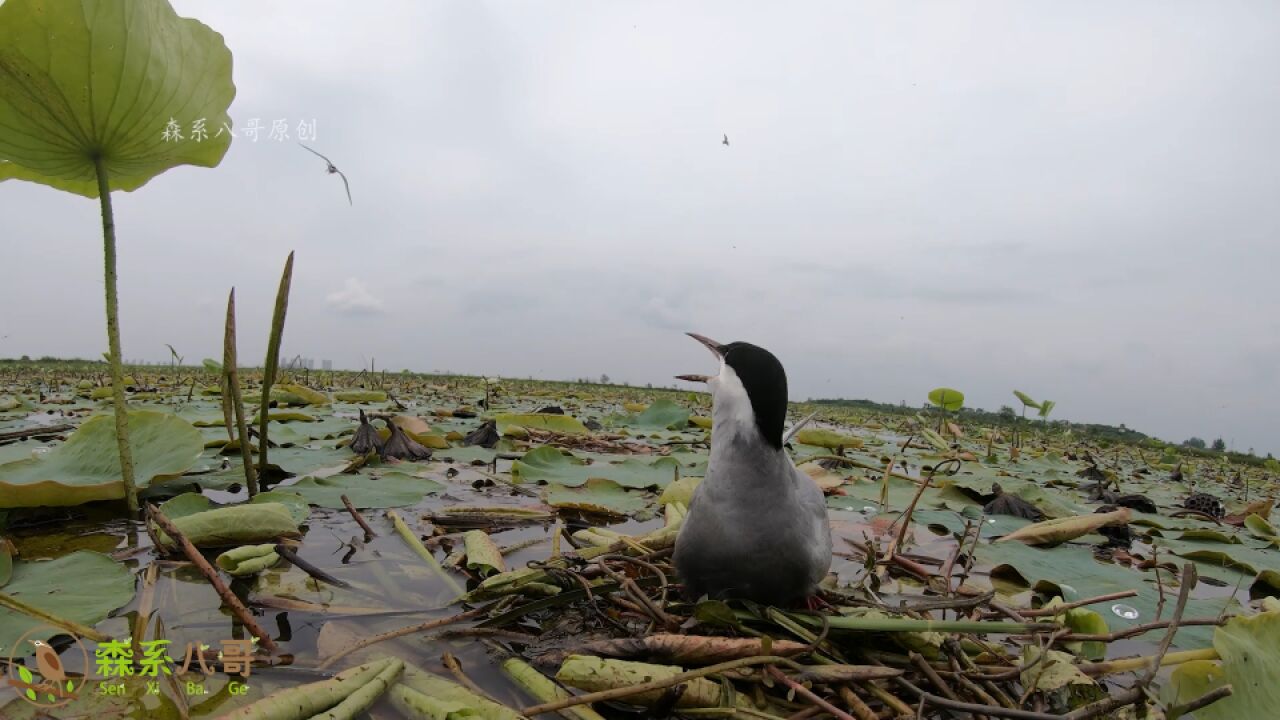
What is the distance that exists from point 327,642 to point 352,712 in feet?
1.37

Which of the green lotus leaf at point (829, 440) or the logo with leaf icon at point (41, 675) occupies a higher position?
the green lotus leaf at point (829, 440)

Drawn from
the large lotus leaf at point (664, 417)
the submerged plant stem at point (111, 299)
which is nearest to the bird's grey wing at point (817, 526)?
the submerged plant stem at point (111, 299)

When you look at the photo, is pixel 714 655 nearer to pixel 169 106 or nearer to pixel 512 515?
pixel 512 515

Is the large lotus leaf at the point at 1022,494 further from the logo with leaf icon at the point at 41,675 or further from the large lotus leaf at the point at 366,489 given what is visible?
the logo with leaf icon at the point at 41,675

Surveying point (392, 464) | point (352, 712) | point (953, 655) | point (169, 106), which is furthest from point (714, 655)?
point (392, 464)

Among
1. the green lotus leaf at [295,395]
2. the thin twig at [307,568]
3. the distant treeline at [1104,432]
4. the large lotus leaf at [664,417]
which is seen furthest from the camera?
the distant treeline at [1104,432]

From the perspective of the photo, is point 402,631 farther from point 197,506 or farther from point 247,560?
point 197,506

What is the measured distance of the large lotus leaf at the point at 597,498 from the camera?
3078mm

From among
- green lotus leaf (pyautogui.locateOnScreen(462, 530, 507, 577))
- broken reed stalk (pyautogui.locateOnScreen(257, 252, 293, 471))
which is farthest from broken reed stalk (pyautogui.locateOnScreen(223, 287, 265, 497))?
green lotus leaf (pyautogui.locateOnScreen(462, 530, 507, 577))

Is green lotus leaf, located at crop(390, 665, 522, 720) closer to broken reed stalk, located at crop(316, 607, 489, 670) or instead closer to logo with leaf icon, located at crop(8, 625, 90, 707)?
broken reed stalk, located at crop(316, 607, 489, 670)

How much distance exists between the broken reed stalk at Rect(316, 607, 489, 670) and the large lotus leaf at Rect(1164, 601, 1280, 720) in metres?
1.81

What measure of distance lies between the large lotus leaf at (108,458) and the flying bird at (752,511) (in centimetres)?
220

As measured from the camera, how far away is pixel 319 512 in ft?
8.92

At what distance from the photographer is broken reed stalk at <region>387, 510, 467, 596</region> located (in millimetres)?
1978
